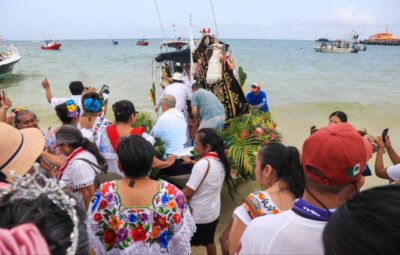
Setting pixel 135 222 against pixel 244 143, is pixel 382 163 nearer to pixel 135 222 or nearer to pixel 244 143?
pixel 244 143

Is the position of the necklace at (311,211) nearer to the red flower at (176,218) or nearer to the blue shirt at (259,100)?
the red flower at (176,218)

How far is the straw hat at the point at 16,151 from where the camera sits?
5.46 feet

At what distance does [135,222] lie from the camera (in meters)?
2.08

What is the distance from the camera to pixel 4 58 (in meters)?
21.6

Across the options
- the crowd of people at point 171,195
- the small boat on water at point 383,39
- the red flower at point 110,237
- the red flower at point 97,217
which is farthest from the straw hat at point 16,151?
the small boat on water at point 383,39

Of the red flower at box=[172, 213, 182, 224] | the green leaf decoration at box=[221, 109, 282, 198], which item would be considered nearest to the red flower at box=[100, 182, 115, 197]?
the red flower at box=[172, 213, 182, 224]

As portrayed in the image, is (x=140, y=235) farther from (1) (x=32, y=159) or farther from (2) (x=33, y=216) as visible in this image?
(2) (x=33, y=216)

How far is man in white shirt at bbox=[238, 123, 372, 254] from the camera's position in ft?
4.42

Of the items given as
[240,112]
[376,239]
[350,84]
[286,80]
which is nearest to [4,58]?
[286,80]

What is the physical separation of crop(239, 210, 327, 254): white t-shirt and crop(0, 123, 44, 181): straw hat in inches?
52.5

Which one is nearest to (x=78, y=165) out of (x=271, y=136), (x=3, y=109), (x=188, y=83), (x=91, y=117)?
(x=91, y=117)

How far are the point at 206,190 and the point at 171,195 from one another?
33.5 inches

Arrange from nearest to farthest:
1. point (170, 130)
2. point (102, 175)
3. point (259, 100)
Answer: point (102, 175), point (170, 130), point (259, 100)

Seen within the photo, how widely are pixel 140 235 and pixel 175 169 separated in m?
1.48
